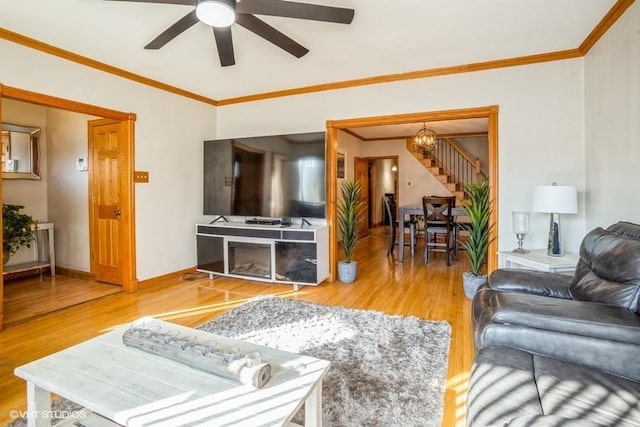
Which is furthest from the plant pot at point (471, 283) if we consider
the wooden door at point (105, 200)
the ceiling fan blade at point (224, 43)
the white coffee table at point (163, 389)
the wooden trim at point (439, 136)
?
the wooden trim at point (439, 136)

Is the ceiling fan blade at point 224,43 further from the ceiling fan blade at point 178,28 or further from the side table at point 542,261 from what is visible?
the side table at point 542,261

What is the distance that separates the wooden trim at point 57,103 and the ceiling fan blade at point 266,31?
2.24m

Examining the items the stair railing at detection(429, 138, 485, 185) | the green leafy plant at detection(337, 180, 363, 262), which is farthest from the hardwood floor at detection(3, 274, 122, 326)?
the stair railing at detection(429, 138, 485, 185)

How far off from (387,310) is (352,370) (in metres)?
1.23

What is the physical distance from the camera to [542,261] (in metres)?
2.87

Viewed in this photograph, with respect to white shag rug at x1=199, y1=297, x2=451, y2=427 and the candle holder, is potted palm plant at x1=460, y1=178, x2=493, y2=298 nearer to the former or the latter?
the candle holder

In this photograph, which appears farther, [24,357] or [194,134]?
[194,134]

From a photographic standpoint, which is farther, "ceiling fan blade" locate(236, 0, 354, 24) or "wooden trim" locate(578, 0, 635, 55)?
"wooden trim" locate(578, 0, 635, 55)

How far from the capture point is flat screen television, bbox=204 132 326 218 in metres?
4.12

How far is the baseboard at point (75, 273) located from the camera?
4488 mm

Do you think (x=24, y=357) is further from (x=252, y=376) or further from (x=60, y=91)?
(x=60, y=91)

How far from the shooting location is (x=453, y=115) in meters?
3.73

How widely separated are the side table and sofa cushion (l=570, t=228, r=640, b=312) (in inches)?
23.1

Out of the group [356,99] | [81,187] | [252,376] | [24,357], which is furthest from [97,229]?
[252,376]
